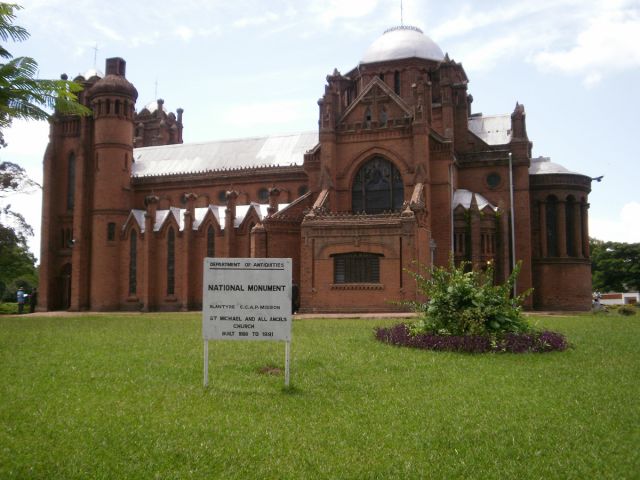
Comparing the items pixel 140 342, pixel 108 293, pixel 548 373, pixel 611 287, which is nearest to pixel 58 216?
pixel 108 293

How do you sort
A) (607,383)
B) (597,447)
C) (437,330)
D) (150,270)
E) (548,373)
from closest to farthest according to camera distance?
1. (597,447)
2. (607,383)
3. (548,373)
4. (437,330)
5. (150,270)

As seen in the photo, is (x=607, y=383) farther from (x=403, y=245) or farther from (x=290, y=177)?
(x=290, y=177)

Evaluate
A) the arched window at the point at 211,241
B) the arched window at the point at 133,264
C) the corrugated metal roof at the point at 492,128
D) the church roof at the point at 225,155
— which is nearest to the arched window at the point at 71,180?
the church roof at the point at 225,155

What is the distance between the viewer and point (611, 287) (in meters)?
70.4

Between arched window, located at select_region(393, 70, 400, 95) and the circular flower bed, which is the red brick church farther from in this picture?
the circular flower bed

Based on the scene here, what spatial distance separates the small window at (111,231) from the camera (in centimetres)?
4553

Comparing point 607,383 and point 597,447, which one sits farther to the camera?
point 607,383

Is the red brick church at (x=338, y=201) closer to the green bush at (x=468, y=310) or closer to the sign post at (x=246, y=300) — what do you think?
the green bush at (x=468, y=310)

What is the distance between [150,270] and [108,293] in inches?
146

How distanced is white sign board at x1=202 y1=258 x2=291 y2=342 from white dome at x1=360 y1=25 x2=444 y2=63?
118 ft

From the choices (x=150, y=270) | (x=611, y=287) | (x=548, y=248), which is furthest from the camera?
(x=611, y=287)

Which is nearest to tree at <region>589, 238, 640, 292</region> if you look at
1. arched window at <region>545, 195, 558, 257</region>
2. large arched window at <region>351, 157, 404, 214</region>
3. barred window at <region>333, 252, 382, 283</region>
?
arched window at <region>545, 195, 558, 257</region>

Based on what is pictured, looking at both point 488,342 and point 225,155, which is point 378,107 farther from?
point 488,342

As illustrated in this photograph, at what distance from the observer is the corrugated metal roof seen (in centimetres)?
4262
